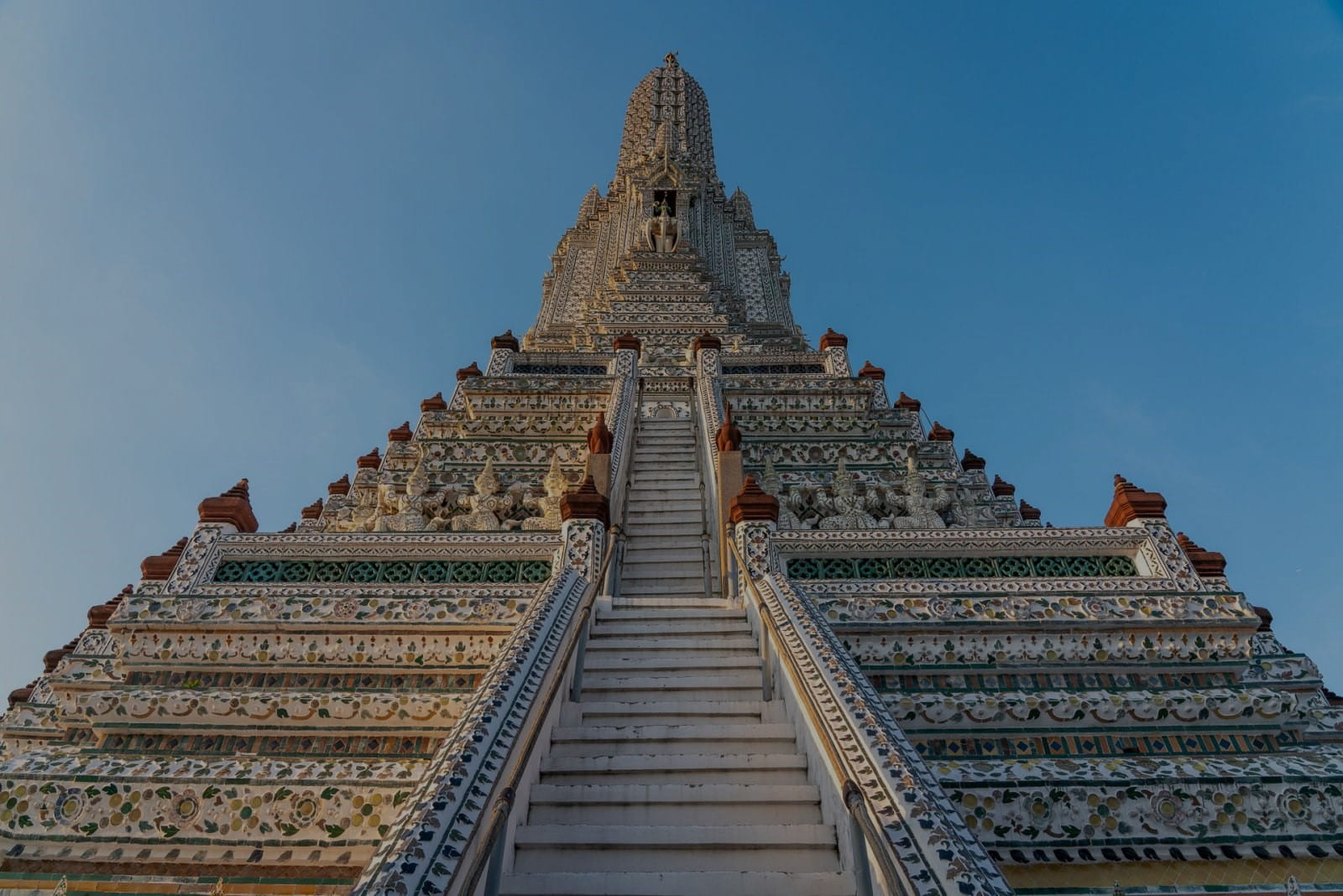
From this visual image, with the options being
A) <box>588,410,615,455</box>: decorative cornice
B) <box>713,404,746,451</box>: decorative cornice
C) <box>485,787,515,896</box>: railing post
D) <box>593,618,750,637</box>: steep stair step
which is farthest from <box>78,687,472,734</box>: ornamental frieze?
<box>713,404,746,451</box>: decorative cornice

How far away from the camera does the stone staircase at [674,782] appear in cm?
365

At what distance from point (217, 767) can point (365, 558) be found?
7.53ft

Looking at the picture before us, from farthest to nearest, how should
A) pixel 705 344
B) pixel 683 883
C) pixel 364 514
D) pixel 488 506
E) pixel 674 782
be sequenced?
pixel 705 344 → pixel 364 514 → pixel 488 506 → pixel 674 782 → pixel 683 883

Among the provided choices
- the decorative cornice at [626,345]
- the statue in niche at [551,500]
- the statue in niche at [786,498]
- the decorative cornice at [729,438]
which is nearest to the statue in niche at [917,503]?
the statue in niche at [786,498]

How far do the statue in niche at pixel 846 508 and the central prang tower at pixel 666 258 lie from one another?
4838 mm

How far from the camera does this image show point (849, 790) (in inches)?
125

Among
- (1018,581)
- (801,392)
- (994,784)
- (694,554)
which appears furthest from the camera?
(801,392)

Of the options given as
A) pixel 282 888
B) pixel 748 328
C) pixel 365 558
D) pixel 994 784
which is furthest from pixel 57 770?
pixel 748 328

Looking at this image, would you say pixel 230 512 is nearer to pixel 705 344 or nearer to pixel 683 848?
pixel 683 848

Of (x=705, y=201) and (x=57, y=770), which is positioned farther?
(x=705, y=201)

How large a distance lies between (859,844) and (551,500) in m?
6.49

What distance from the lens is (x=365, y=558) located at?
6914 millimetres

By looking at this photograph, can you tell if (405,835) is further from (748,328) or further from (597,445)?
(748,328)

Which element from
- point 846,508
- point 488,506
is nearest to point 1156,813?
point 846,508
